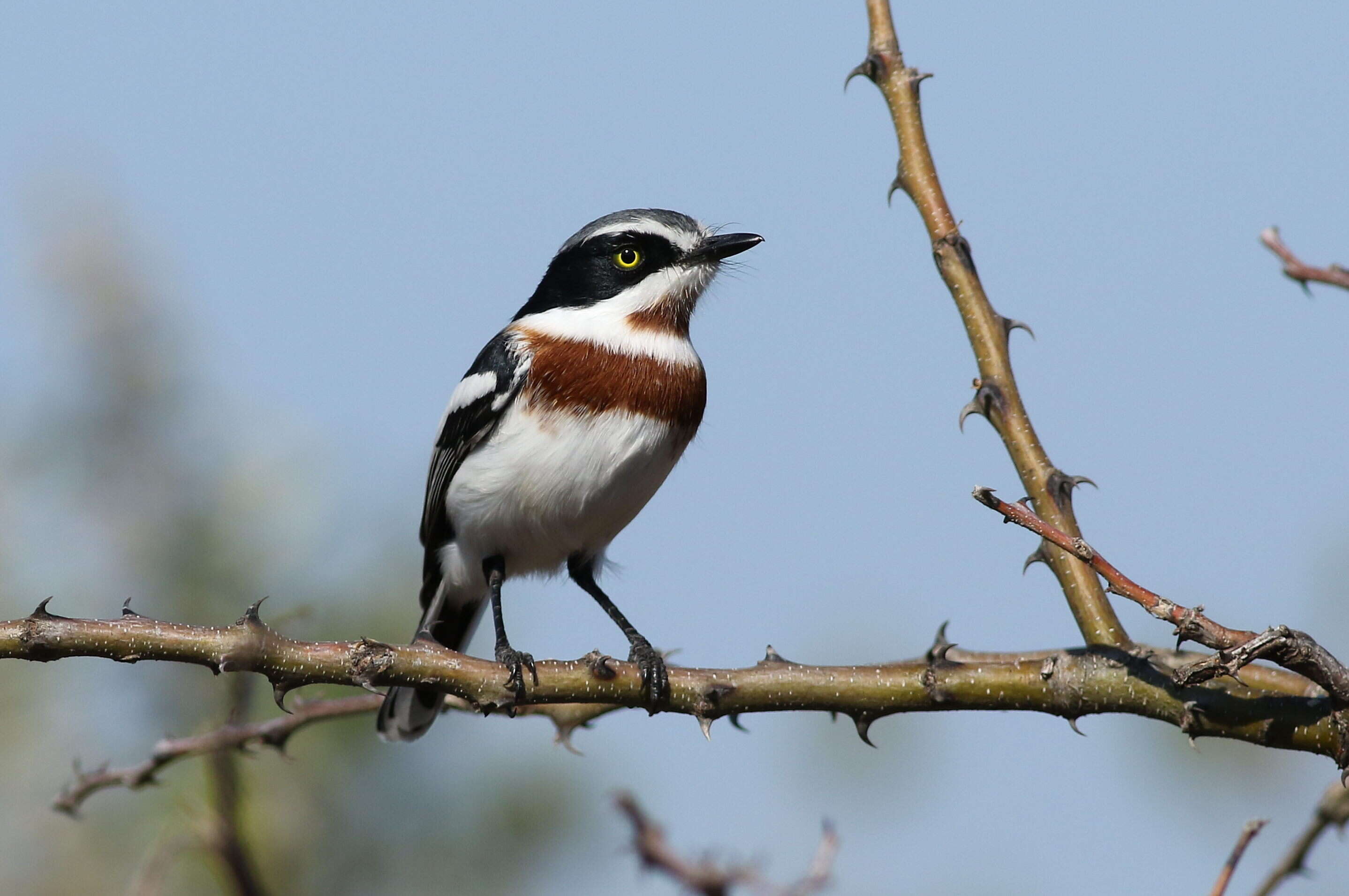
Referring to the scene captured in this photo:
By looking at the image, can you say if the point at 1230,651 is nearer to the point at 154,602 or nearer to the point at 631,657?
the point at 154,602

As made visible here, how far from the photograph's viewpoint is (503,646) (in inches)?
241

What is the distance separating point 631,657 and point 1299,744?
10.7 ft

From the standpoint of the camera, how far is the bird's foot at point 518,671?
Answer: 425 cm

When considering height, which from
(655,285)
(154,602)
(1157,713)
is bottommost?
(1157,713)

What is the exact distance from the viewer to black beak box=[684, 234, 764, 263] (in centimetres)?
709

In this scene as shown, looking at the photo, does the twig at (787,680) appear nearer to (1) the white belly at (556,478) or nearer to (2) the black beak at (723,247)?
(1) the white belly at (556,478)

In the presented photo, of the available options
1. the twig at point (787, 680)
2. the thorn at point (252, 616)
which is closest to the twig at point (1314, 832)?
the twig at point (787, 680)

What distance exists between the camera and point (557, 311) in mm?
7035

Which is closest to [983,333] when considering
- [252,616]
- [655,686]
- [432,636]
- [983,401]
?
[983,401]

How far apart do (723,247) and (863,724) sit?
352cm

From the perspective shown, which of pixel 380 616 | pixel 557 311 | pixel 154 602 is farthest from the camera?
pixel 380 616

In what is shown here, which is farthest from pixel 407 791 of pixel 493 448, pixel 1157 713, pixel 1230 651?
pixel 1230 651

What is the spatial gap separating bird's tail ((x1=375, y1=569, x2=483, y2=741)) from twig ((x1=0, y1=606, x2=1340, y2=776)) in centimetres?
232

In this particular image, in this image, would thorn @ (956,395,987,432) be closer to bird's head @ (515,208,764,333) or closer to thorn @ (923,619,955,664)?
thorn @ (923,619,955,664)
